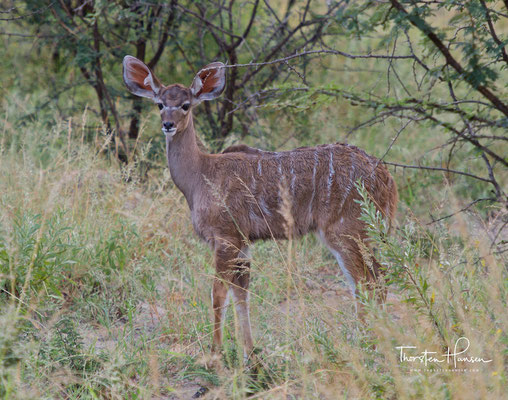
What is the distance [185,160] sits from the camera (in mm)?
5117

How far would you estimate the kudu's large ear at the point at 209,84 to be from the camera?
17.0 feet

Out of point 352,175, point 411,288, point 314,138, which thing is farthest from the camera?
point 314,138

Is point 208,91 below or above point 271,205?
above

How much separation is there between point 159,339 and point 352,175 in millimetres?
1826

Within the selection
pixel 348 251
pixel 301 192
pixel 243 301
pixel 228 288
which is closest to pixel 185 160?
pixel 301 192

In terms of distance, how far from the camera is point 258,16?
8344 mm

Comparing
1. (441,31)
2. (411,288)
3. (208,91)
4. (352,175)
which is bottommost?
(411,288)

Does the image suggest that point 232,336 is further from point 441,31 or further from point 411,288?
point 441,31

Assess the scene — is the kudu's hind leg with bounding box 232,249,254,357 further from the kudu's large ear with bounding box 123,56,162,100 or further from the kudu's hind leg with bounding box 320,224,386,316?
the kudu's large ear with bounding box 123,56,162,100

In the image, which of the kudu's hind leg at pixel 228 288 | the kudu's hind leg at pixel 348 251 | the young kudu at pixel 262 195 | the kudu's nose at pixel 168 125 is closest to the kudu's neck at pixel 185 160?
the young kudu at pixel 262 195

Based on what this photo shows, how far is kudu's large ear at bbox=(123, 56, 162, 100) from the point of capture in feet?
17.2

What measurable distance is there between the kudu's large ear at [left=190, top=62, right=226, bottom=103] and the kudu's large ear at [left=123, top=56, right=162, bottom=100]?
0.30 m

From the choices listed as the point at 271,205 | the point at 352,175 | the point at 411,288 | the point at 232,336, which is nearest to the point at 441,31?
the point at 352,175

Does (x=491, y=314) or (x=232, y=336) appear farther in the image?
(x=232, y=336)
